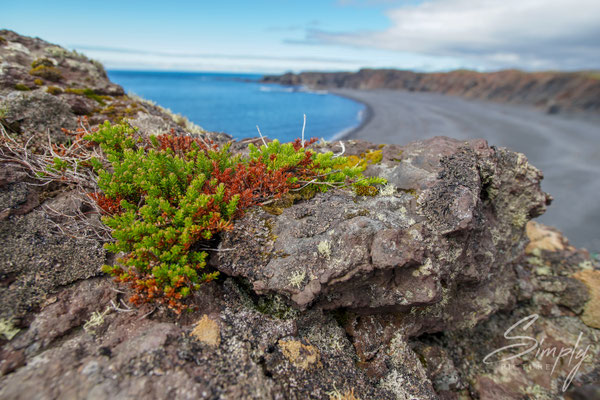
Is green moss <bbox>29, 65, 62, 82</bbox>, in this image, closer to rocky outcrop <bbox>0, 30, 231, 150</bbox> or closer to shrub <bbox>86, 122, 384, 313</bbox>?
rocky outcrop <bbox>0, 30, 231, 150</bbox>

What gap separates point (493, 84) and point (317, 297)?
7156 cm

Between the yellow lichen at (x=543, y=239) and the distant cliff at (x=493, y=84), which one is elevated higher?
the yellow lichen at (x=543, y=239)

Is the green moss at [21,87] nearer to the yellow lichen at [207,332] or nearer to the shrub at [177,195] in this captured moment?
the shrub at [177,195]

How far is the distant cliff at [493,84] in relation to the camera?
3978cm

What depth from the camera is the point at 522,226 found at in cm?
598

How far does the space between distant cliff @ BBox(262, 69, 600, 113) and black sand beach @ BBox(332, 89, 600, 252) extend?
15.9 ft

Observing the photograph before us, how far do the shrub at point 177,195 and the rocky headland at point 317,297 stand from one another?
0.87 feet

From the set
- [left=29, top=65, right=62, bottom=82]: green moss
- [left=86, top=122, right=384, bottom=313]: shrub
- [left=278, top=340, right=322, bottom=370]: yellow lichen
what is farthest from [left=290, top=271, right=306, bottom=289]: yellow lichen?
[left=29, top=65, right=62, bottom=82]: green moss

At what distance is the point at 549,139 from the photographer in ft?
88.6

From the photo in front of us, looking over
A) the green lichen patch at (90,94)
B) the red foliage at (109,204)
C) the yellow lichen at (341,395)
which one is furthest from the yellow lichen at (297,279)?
the green lichen patch at (90,94)

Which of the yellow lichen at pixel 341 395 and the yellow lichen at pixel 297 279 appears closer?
the yellow lichen at pixel 341 395

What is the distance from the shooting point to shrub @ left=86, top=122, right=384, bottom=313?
3328 mm

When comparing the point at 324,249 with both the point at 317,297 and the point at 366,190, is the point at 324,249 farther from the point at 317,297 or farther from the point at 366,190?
the point at 366,190

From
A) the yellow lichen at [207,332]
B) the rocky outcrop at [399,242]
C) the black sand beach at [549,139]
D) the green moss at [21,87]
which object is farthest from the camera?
the black sand beach at [549,139]
